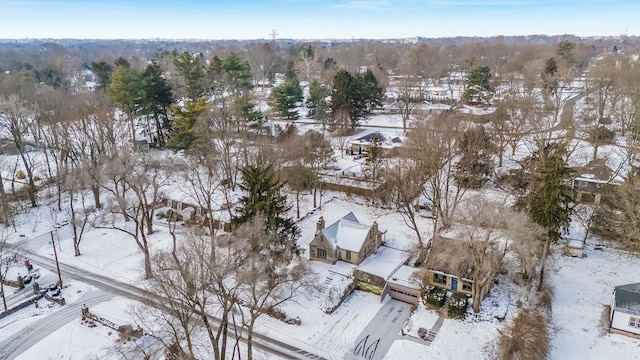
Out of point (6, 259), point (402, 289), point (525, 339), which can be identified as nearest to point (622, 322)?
point (525, 339)

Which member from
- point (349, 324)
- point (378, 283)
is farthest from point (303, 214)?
point (349, 324)

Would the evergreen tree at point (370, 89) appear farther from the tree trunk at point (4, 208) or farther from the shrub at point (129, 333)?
the shrub at point (129, 333)

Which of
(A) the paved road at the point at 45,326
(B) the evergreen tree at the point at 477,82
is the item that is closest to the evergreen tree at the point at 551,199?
(A) the paved road at the point at 45,326

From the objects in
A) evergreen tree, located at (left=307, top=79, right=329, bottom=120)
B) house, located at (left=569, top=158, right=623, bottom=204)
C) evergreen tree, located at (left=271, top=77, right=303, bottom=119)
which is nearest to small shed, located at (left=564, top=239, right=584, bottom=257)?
house, located at (left=569, top=158, right=623, bottom=204)

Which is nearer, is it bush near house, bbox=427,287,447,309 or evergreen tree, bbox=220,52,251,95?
bush near house, bbox=427,287,447,309

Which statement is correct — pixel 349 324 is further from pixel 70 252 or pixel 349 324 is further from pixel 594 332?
pixel 70 252

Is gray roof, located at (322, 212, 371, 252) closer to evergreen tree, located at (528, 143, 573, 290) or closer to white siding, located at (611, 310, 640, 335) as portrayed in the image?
evergreen tree, located at (528, 143, 573, 290)
